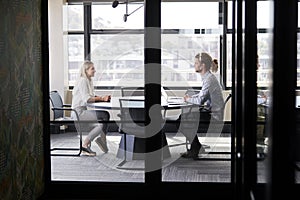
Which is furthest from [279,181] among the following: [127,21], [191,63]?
[127,21]

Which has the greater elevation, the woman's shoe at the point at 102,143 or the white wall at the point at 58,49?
the white wall at the point at 58,49

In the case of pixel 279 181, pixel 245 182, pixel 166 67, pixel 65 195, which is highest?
pixel 166 67

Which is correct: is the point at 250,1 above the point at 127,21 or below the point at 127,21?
below

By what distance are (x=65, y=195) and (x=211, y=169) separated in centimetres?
96

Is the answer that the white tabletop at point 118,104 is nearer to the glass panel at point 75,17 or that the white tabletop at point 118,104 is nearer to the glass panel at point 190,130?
the glass panel at point 190,130

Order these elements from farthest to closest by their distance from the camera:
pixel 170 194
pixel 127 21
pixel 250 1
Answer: pixel 127 21, pixel 170 194, pixel 250 1

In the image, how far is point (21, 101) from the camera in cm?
231

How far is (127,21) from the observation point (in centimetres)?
408

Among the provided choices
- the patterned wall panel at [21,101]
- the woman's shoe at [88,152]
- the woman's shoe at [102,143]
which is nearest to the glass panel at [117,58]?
the woman's shoe at [102,143]

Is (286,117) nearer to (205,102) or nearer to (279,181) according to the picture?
(279,181)

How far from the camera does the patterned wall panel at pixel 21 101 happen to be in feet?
6.84

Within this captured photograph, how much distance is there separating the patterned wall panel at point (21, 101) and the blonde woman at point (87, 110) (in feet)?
2.30

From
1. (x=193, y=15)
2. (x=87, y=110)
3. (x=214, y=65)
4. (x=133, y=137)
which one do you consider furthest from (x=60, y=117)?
(x=193, y=15)

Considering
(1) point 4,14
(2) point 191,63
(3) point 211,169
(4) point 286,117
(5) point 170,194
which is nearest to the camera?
(4) point 286,117
